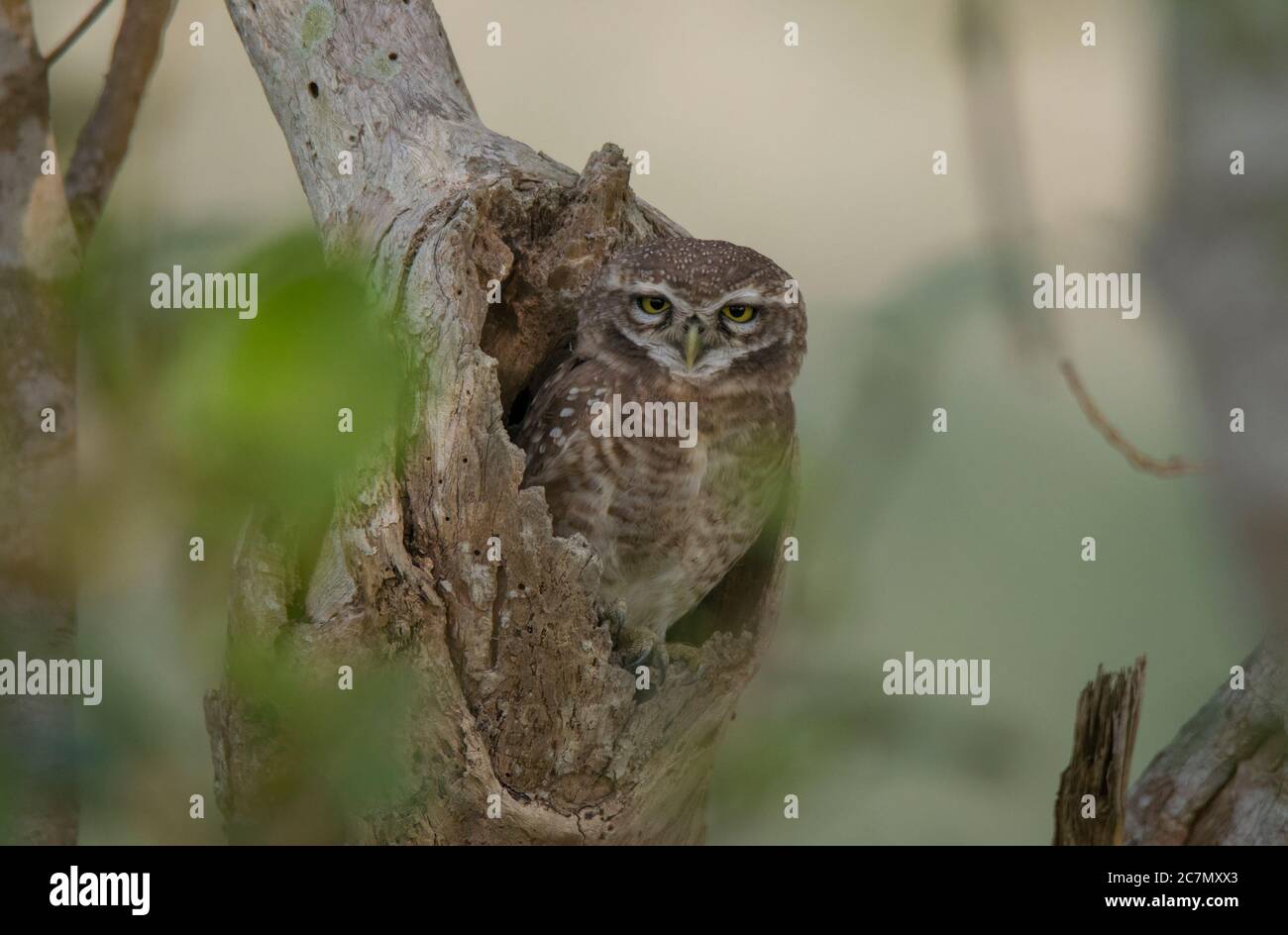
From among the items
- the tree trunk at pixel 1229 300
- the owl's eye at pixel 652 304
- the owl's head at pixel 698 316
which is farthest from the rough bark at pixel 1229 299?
the owl's eye at pixel 652 304

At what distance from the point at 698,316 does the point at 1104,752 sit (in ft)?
4.26

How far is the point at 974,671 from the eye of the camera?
10.8ft

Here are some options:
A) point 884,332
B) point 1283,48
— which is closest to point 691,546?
point 884,332

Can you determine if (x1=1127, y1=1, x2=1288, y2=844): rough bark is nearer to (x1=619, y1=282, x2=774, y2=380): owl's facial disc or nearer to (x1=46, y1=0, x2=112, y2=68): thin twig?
(x1=619, y1=282, x2=774, y2=380): owl's facial disc

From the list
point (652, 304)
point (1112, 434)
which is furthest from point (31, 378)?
point (1112, 434)

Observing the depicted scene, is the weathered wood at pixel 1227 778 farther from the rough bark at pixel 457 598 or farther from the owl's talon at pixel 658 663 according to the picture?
the owl's talon at pixel 658 663

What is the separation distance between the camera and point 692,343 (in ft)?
9.34

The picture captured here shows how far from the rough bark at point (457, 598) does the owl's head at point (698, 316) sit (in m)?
0.23

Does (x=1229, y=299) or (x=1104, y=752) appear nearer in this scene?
(x=1104, y=752)

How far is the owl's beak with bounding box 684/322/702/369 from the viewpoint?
9.34 ft

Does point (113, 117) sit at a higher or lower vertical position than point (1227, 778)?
higher

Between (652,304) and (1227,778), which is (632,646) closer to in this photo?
(652,304)

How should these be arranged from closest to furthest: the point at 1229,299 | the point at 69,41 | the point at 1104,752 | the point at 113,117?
the point at 1104,752
the point at 1229,299
the point at 69,41
the point at 113,117

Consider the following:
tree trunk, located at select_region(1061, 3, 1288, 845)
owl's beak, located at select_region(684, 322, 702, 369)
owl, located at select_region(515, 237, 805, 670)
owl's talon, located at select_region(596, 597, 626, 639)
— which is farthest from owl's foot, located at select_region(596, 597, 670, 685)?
tree trunk, located at select_region(1061, 3, 1288, 845)
